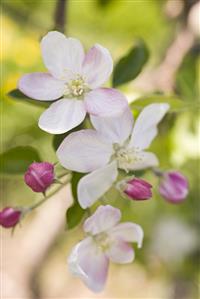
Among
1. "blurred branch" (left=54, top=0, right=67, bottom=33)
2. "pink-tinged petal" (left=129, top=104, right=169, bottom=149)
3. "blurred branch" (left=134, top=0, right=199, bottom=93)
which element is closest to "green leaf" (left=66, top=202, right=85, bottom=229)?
"pink-tinged petal" (left=129, top=104, right=169, bottom=149)

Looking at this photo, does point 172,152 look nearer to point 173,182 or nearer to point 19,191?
point 173,182

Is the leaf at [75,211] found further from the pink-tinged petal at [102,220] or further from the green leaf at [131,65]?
the green leaf at [131,65]

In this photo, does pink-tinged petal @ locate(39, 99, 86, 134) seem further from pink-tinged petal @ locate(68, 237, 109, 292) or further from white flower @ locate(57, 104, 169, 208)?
pink-tinged petal @ locate(68, 237, 109, 292)

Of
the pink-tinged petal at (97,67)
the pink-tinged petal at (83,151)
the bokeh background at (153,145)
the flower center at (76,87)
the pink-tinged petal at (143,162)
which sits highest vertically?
the pink-tinged petal at (97,67)

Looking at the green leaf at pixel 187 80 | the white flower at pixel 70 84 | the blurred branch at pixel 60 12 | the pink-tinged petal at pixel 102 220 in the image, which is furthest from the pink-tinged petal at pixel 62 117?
the green leaf at pixel 187 80

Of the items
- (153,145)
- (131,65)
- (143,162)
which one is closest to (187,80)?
(153,145)

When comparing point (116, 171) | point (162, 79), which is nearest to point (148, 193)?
point (116, 171)
